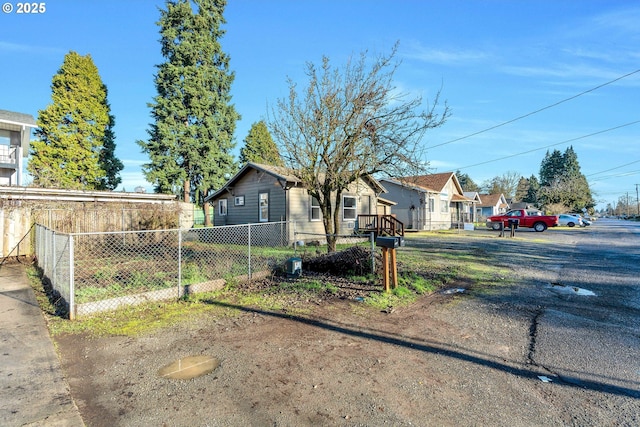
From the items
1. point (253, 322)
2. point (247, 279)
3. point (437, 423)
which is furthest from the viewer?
point (247, 279)

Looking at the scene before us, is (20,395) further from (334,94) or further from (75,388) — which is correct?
(334,94)

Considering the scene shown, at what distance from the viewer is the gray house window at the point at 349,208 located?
18.5 metres

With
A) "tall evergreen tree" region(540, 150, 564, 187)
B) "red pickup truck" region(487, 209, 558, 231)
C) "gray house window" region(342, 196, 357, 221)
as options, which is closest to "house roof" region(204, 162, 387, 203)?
"gray house window" region(342, 196, 357, 221)

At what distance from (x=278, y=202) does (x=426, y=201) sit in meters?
16.3

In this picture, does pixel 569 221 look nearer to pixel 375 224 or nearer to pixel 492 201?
pixel 492 201

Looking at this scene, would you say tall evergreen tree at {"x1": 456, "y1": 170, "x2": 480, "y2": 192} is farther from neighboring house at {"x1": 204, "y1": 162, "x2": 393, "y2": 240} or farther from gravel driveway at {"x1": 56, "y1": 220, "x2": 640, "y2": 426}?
gravel driveway at {"x1": 56, "y1": 220, "x2": 640, "y2": 426}

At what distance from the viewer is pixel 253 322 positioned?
5.06m

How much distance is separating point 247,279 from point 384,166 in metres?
5.52

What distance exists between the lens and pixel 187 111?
25203 mm

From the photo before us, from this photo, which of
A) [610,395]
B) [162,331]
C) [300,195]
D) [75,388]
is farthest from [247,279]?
[300,195]

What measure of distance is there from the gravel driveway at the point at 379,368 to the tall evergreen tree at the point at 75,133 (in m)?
24.5

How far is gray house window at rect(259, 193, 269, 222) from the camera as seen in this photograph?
1700cm

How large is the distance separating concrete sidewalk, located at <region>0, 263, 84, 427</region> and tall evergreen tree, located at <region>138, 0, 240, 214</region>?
67.4 feet

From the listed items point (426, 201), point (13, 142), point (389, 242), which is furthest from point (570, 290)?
point (13, 142)
